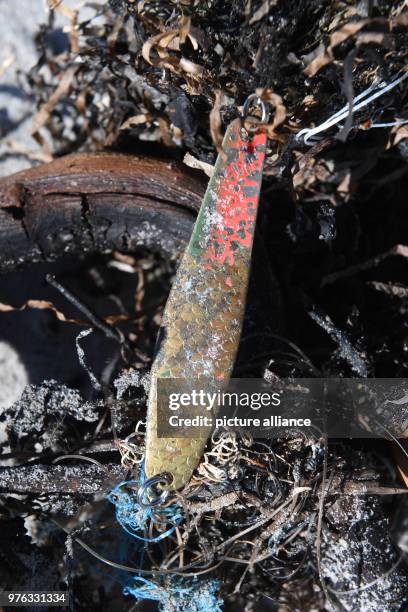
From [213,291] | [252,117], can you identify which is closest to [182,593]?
[213,291]

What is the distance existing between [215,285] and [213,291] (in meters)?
0.01

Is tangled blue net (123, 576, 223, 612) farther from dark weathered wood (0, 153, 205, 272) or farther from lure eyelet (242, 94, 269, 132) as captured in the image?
lure eyelet (242, 94, 269, 132)

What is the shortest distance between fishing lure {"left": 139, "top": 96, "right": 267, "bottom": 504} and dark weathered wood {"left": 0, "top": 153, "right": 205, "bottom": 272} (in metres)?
0.14

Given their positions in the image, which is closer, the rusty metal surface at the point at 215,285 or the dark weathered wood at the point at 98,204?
the rusty metal surface at the point at 215,285

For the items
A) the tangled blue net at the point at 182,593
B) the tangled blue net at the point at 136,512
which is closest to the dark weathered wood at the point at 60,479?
the tangled blue net at the point at 136,512

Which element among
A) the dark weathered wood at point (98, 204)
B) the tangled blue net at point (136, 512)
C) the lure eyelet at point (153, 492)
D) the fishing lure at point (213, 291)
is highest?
the dark weathered wood at point (98, 204)

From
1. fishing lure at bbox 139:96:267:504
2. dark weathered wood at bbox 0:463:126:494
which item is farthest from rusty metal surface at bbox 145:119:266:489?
dark weathered wood at bbox 0:463:126:494

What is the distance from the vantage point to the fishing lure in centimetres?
105

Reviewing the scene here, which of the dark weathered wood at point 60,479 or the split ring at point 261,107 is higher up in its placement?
the split ring at point 261,107

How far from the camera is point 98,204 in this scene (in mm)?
1218

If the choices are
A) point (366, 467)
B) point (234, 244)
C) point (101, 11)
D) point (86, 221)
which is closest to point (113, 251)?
point (86, 221)

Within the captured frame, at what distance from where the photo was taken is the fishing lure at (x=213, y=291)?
105 cm

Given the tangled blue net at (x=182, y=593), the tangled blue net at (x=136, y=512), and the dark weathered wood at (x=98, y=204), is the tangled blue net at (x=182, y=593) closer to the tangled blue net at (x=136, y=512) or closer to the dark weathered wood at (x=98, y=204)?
the tangled blue net at (x=136, y=512)

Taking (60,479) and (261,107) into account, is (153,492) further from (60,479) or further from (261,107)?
(261,107)
